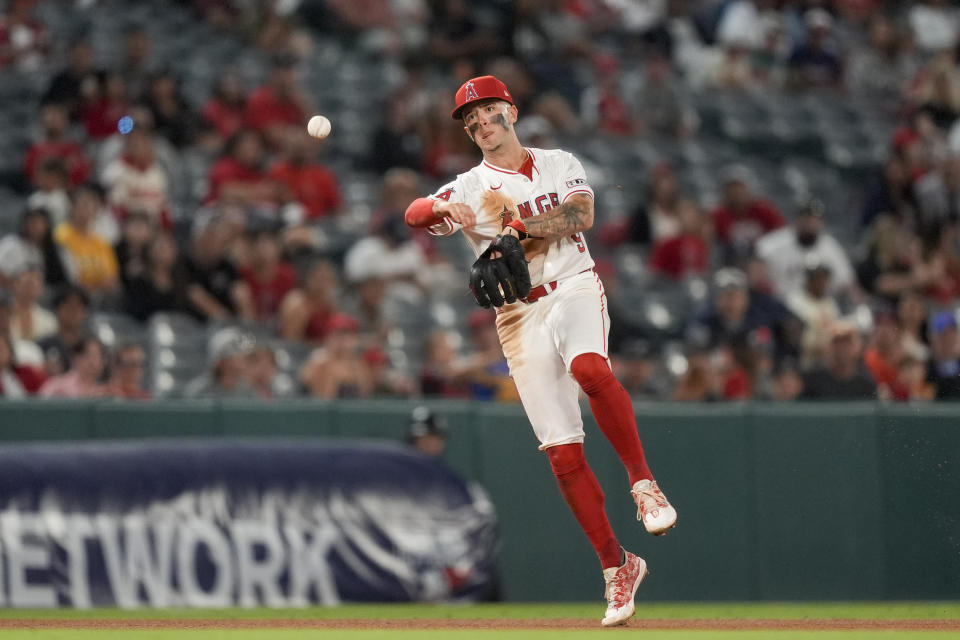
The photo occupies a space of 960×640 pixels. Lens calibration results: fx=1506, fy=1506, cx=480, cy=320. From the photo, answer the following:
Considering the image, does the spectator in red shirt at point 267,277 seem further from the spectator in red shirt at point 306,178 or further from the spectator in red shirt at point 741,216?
the spectator in red shirt at point 741,216

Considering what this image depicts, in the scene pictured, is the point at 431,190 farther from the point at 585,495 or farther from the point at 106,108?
the point at 585,495

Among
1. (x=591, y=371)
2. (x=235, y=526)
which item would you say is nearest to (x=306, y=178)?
(x=235, y=526)

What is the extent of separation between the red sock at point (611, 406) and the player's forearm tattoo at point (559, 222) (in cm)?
55

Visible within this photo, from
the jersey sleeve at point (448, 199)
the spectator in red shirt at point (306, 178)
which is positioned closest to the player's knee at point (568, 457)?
the jersey sleeve at point (448, 199)

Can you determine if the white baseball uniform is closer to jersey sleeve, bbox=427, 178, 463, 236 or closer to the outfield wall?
jersey sleeve, bbox=427, 178, 463, 236

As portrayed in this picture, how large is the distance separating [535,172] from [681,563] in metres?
3.83

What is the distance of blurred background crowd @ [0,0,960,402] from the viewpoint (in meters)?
10.3

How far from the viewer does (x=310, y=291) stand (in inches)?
422

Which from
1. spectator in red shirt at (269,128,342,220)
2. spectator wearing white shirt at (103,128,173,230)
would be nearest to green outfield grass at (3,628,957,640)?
spectator wearing white shirt at (103,128,173,230)

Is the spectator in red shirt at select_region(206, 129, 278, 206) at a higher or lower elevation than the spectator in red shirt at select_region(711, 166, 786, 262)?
higher

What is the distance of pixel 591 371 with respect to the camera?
6.43 meters

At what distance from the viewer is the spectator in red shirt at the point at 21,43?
13.0m

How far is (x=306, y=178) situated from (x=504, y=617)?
510 cm

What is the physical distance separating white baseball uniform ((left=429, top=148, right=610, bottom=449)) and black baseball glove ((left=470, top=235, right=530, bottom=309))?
27cm
